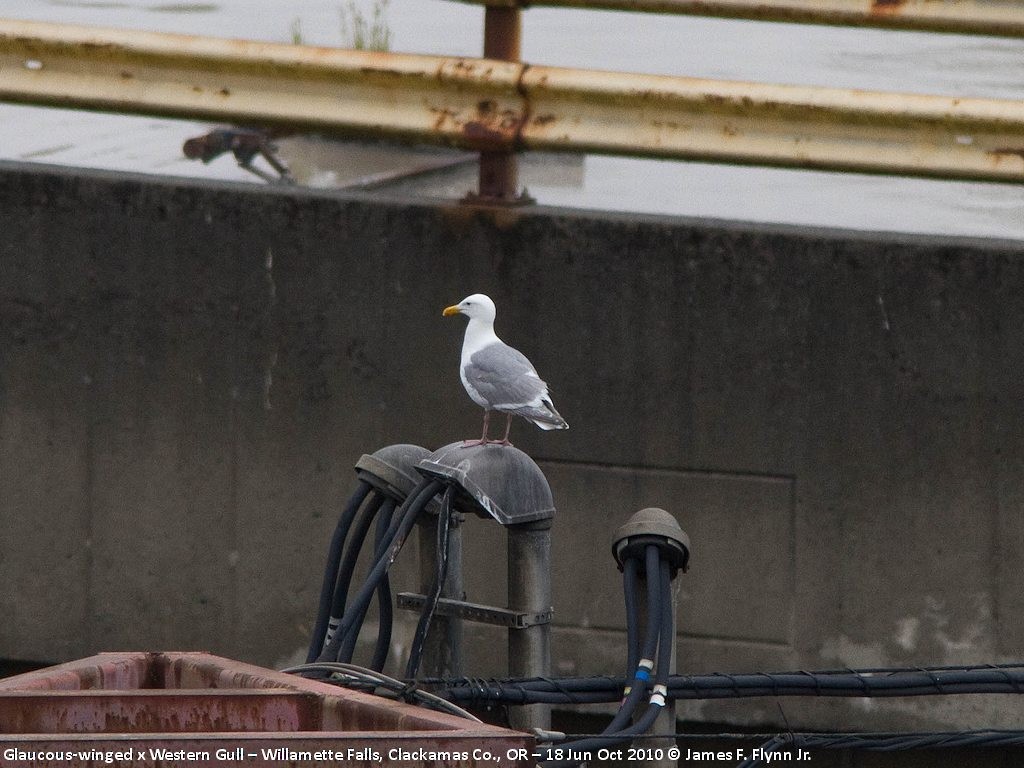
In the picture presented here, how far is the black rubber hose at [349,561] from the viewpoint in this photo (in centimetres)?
452

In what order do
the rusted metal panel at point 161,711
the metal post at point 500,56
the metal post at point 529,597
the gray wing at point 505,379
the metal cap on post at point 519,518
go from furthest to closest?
the metal post at point 500,56 → the gray wing at point 505,379 → the metal post at point 529,597 → the metal cap on post at point 519,518 → the rusted metal panel at point 161,711

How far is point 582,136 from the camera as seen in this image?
17.0ft

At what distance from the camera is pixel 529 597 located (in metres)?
4.32

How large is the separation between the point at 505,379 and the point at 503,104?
3.89 feet

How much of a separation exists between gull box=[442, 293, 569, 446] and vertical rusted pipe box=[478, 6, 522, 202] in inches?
29.5

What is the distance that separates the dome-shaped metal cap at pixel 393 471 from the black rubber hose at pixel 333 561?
0.04 m

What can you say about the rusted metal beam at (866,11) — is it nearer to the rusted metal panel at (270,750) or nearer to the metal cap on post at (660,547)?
the metal cap on post at (660,547)

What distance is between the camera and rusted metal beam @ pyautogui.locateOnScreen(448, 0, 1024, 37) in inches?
203

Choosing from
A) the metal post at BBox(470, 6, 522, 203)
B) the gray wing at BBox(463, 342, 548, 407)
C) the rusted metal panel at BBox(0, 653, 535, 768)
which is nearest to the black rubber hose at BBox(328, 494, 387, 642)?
the gray wing at BBox(463, 342, 548, 407)

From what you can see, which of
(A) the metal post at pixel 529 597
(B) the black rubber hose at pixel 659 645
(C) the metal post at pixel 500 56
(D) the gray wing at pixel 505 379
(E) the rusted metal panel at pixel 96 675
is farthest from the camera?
(C) the metal post at pixel 500 56

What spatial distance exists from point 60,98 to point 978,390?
3.19 meters

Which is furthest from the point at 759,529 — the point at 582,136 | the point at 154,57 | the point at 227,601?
the point at 154,57

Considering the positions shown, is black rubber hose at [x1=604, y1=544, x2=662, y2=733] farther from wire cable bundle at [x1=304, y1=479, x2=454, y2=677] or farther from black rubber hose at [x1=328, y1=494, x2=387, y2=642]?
A: black rubber hose at [x1=328, y1=494, x2=387, y2=642]

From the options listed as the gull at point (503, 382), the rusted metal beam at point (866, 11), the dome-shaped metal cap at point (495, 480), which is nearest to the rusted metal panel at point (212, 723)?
the dome-shaped metal cap at point (495, 480)
